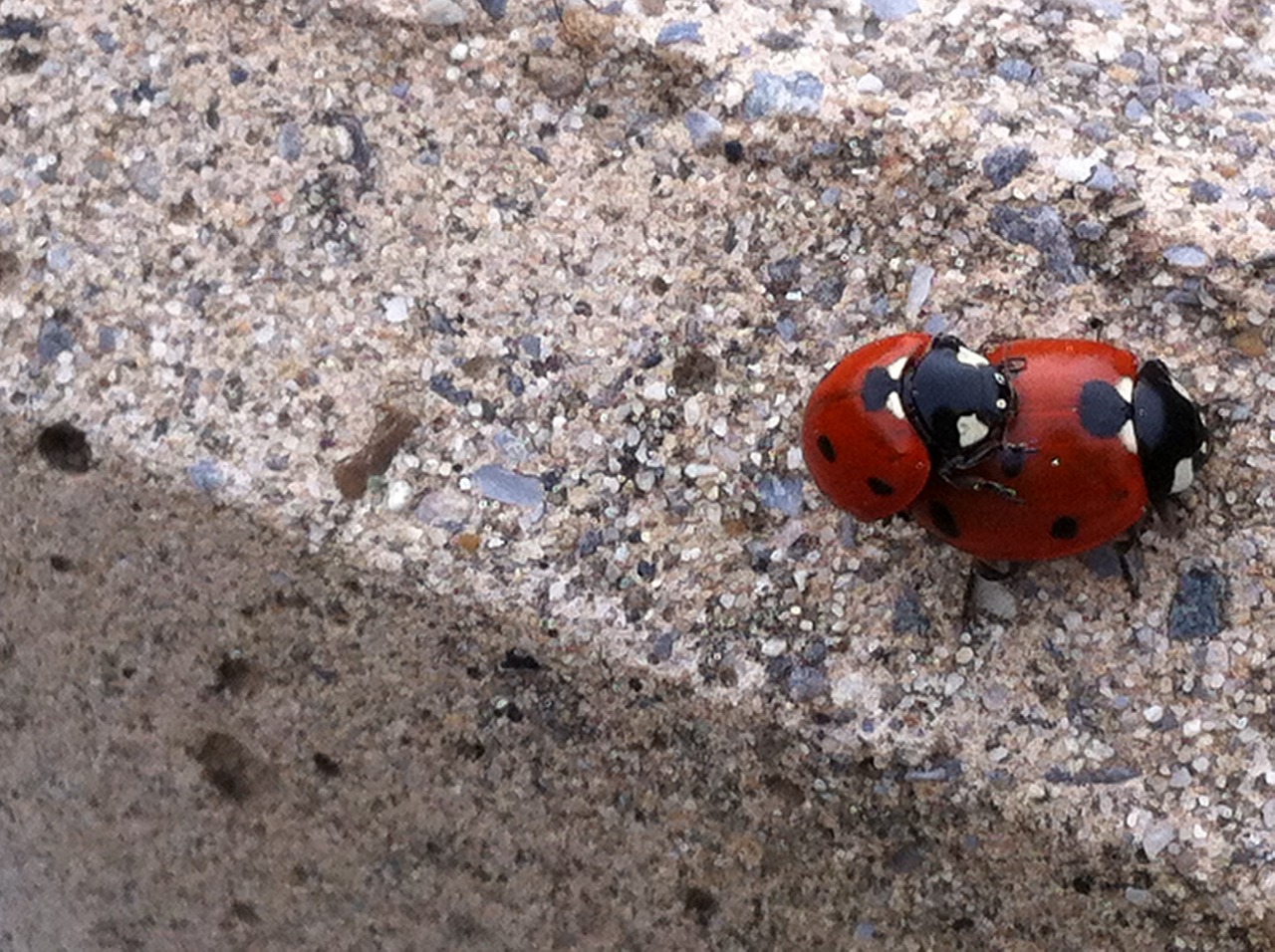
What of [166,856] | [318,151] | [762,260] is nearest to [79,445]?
[318,151]

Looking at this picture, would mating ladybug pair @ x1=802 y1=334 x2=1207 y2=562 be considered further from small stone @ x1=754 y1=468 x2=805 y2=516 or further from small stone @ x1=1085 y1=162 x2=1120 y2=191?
small stone @ x1=1085 y1=162 x2=1120 y2=191

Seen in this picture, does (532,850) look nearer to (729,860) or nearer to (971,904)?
(729,860)

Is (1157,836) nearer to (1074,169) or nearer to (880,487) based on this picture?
(880,487)

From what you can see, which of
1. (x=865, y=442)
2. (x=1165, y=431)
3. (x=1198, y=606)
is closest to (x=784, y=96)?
(x=865, y=442)

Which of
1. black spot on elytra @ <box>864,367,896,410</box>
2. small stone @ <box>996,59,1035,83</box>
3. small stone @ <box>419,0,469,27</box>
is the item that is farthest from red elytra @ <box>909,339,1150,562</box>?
small stone @ <box>419,0,469,27</box>

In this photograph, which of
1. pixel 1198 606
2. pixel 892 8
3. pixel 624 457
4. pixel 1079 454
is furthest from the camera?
pixel 892 8

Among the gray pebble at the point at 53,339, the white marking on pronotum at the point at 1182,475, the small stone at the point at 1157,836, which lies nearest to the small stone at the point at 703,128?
the white marking on pronotum at the point at 1182,475
